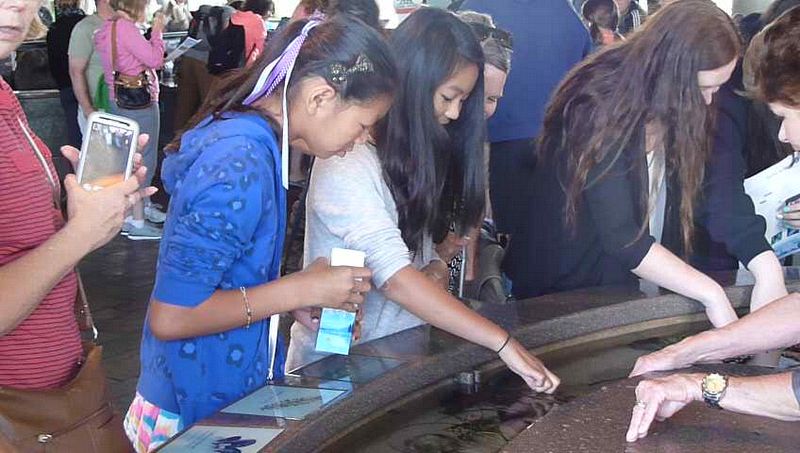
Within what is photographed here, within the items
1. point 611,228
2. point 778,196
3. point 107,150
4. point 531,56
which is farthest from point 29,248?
point 531,56

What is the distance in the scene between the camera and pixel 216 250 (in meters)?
2.02

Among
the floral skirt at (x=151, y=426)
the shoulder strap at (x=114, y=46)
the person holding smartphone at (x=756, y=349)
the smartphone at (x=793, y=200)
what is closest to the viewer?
the person holding smartphone at (x=756, y=349)

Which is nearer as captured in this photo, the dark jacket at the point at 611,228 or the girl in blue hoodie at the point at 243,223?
the girl in blue hoodie at the point at 243,223

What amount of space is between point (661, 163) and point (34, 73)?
833 centimetres

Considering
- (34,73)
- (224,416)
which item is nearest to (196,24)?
(34,73)

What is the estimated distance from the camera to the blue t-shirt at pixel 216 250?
202 centimetres

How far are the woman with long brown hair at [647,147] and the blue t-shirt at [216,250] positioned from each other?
1022 millimetres

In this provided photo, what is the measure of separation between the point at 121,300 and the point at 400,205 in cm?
364

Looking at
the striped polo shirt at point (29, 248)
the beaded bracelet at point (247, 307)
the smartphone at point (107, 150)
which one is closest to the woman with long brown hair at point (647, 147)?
the beaded bracelet at point (247, 307)

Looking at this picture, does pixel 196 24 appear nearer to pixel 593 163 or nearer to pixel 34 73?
pixel 34 73

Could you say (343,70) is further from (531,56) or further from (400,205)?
(531,56)

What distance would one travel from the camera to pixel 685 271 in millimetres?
2910

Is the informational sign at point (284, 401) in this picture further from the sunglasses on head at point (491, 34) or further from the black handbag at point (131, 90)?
the black handbag at point (131, 90)

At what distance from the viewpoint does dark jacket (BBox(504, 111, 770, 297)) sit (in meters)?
2.84
